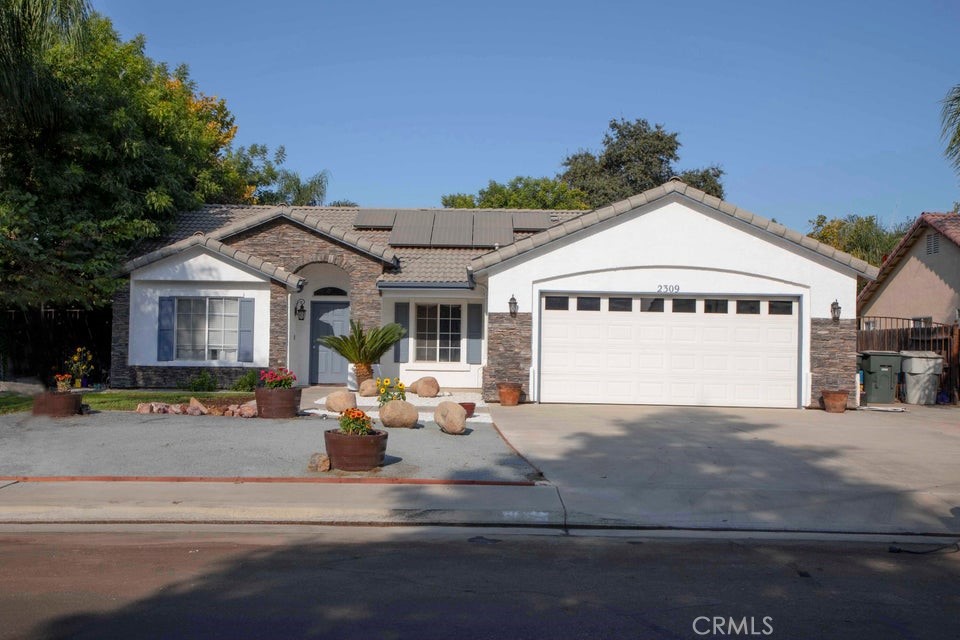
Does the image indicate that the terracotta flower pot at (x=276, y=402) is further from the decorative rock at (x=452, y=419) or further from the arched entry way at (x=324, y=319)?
the arched entry way at (x=324, y=319)

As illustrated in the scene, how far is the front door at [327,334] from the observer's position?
71.4 feet

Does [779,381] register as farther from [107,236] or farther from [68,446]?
[107,236]

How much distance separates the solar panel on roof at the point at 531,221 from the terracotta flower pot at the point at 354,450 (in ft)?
47.1

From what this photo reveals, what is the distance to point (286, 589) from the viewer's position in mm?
6199

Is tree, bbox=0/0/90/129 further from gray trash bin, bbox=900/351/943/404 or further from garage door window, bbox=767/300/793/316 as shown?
gray trash bin, bbox=900/351/943/404

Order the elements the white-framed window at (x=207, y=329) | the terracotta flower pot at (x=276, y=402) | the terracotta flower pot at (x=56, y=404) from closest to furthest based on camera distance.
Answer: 1. the terracotta flower pot at (x=56, y=404)
2. the terracotta flower pot at (x=276, y=402)
3. the white-framed window at (x=207, y=329)

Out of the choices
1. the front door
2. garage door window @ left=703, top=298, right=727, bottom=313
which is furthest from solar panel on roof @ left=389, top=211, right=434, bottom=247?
garage door window @ left=703, top=298, right=727, bottom=313

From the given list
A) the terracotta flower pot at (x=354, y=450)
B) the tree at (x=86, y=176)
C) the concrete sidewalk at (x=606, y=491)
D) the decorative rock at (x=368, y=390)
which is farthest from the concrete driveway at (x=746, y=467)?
the tree at (x=86, y=176)

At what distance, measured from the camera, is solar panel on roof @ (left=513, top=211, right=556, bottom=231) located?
24172 millimetres

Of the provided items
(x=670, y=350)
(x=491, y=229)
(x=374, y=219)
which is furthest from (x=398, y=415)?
(x=374, y=219)

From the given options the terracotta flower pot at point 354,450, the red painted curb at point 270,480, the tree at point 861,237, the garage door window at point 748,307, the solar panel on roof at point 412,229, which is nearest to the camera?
the red painted curb at point 270,480

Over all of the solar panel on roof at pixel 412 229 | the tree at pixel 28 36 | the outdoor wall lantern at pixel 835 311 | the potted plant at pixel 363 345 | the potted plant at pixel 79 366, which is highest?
the tree at pixel 28 36

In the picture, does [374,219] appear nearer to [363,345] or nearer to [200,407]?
[363,345]

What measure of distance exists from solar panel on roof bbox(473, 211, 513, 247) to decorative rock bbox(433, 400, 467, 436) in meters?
9.63
